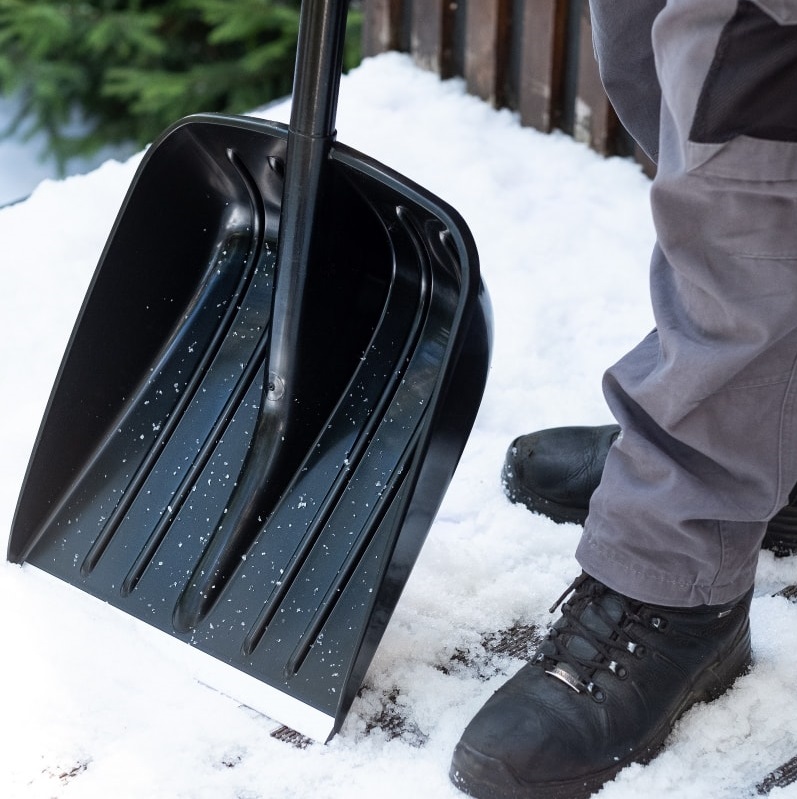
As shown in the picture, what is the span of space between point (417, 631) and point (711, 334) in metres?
0.43

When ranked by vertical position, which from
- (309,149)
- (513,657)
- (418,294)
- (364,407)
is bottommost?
(513,657)

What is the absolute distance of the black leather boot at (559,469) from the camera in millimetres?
1213

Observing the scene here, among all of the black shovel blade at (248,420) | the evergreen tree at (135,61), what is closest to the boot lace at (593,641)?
the black shovel blade at (248,420)

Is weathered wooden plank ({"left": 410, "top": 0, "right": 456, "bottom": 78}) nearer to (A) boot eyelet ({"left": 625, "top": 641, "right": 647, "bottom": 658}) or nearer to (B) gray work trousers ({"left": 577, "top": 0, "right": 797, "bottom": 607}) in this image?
(B) gray work trousers ({"left": 577, "top": 0, "right": 797, "bottom": 607})

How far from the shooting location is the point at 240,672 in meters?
0.97

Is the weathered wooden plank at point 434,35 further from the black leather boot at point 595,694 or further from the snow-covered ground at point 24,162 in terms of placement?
the black leather boot at point 595,694

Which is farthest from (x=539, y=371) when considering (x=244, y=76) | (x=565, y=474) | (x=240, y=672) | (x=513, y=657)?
(x=244, y=76)

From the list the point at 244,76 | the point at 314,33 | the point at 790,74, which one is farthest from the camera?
the point at 244,76

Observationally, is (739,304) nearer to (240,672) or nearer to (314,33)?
(314,33)

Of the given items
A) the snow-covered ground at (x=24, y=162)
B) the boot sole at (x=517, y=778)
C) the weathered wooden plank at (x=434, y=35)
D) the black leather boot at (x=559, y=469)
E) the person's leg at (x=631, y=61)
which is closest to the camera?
the boot sole at (x=517, y=778)

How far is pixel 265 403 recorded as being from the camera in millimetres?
1044

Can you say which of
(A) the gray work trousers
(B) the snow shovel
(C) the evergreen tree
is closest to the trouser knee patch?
(A) the gray work trousers

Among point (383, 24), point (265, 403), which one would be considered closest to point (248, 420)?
point (265, 403)

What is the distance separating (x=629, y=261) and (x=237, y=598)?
1001 millimetres
